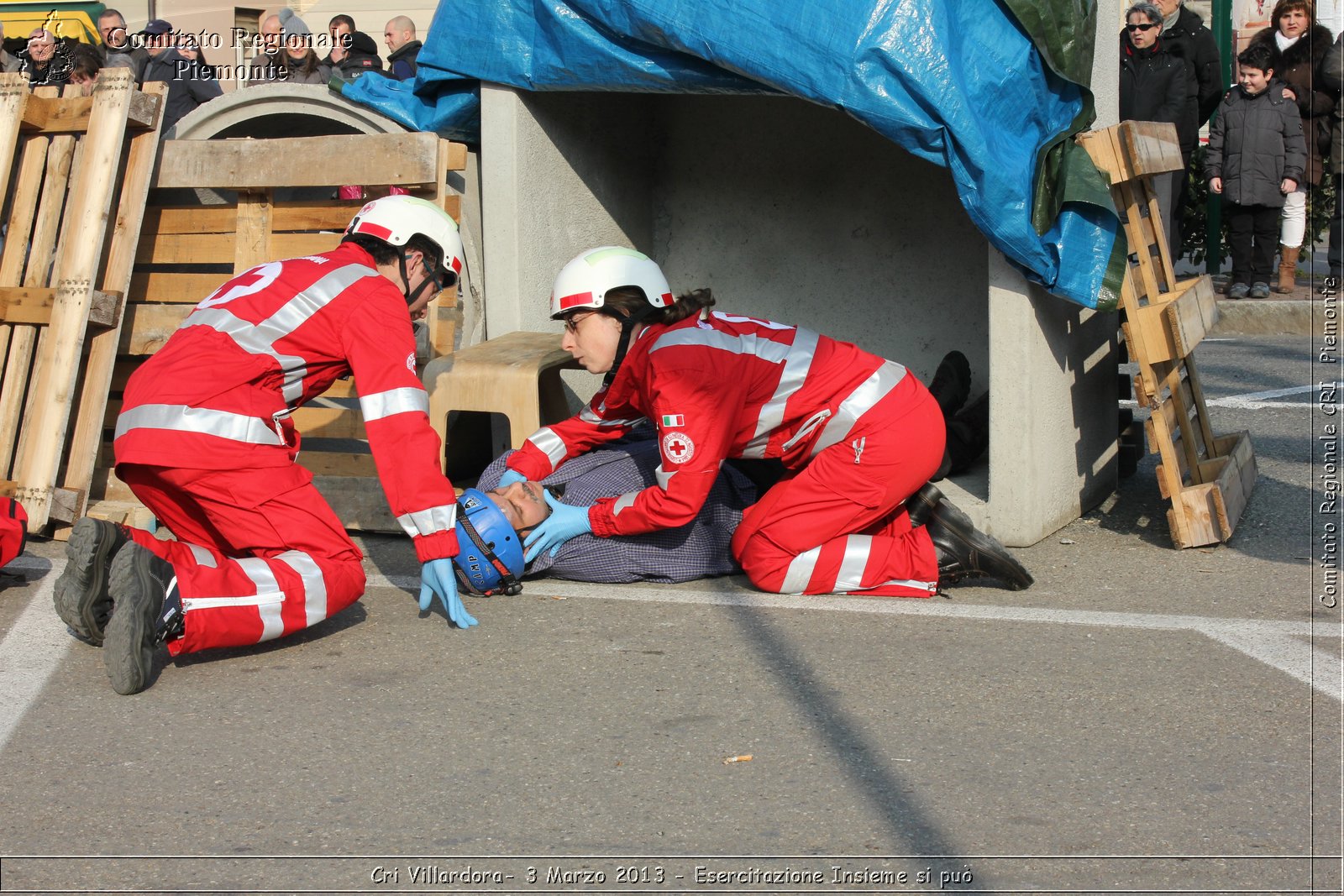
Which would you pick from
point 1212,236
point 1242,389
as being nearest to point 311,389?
point 1242,389

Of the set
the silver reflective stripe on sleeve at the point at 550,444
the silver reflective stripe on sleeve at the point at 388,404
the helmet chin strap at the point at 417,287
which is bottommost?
the silver reflective stripe on sleeve at the point at 550,444

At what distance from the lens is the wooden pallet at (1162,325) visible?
5.01 metres

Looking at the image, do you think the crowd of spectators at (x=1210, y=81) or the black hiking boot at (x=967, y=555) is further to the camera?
the crowd of spectators at (x=1210, y=81)

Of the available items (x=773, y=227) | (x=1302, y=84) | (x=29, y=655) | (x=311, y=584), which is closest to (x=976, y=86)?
(x=773, y=227)

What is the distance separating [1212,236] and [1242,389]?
136 inches

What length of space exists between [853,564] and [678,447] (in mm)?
778

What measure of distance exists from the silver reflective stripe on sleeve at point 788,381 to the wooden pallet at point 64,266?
2864 millimetres

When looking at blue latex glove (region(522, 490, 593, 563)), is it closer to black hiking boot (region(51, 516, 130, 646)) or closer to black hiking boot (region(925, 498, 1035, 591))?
black hiking boot (region(925, 498, 1035, 591))

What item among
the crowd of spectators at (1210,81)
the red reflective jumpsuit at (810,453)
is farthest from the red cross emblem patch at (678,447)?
the crowd of spectators at (1210,81)

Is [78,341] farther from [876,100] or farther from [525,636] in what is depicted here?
[876,100]

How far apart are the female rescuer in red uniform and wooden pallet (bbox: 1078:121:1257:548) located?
813 mm

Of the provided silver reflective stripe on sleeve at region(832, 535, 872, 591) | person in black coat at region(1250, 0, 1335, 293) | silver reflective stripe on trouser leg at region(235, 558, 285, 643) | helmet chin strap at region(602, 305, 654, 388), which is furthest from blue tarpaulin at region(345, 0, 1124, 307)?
person in black coat at region(1250, 0, 1335, 293)

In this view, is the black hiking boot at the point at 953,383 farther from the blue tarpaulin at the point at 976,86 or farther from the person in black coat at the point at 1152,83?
the person in black coat at the point at 1152,83

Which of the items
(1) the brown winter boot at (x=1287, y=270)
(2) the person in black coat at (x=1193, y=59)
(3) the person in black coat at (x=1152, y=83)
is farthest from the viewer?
(1) the brown winter boot at (x=1287, y=270)
